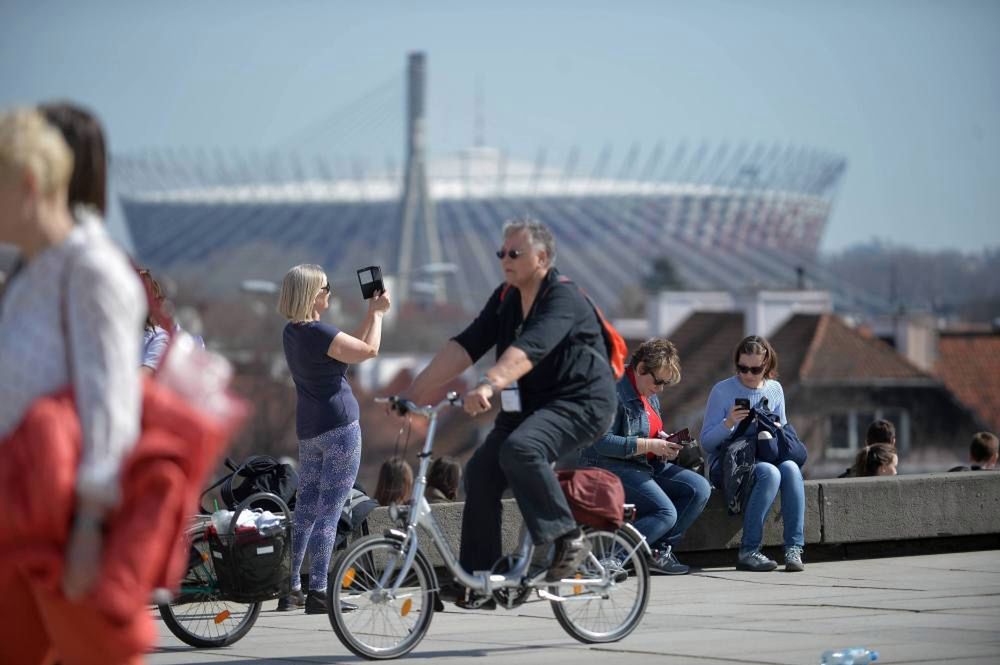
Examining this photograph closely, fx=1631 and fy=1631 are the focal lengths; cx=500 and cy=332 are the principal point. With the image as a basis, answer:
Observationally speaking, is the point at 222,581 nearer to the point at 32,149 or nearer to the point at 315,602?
the point at 315,602

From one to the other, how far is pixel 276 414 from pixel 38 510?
55.4 metres

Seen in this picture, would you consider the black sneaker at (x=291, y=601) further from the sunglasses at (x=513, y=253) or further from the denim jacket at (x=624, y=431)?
the sunglasses at (x=513, y=253)

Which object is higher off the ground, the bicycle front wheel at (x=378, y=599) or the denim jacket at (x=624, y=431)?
the denim jacket at (x=624, y=431)

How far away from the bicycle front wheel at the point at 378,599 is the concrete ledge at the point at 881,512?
3.39 m

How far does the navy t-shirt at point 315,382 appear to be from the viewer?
23.7ft

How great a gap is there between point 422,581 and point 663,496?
2.73 meters

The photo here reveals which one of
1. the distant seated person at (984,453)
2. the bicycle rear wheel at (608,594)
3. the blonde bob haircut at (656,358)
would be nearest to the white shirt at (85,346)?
the bicycle rear wheel at (608,594)

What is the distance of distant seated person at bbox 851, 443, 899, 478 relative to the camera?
10.3 meters

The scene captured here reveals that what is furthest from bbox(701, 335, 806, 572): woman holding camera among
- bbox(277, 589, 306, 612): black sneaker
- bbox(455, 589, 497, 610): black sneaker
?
bbox(455, 589, 497, 610): black sneaker

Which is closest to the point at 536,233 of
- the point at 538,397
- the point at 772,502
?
the point at 538,397

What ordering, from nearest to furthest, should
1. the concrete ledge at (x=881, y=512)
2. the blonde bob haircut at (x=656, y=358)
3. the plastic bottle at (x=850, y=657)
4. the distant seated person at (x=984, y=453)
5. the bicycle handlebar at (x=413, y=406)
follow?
1. the plastic bottle at (x=850, y=657)
2. the bicycle handlebar at (x=413, y=406)
3. the blonde bob haircut at (x=656, y=358)
4. the concrete ledge at (x=881, y=512)
5. the distant seated person at (x=984, y=453)

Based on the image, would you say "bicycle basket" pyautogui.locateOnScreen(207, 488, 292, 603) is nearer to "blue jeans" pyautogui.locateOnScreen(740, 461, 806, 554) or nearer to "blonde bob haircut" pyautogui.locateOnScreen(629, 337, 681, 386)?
"blonde bob haircut" pyautogui.locateOnScreen(629, 337, 681, 386)

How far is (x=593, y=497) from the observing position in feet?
21.0

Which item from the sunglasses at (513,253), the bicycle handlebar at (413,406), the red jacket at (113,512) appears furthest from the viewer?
the sunglasses at (513,253)
